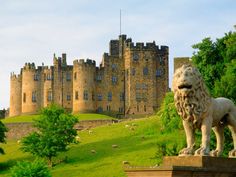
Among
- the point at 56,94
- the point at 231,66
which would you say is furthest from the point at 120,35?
the point at 231,66

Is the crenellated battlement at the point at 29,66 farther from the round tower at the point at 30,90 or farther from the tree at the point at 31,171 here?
the tree at the point at 31,171

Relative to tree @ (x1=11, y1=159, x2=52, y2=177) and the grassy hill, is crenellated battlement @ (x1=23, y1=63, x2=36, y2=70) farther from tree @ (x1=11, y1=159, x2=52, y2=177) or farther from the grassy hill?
tree @ (x1=11, y1=159, x2=52, y2=177)

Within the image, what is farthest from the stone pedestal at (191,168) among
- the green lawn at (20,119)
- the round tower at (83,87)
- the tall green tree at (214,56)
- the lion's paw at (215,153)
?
the round tower at (83,87)

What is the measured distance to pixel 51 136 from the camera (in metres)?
65.0

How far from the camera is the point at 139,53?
371 ft

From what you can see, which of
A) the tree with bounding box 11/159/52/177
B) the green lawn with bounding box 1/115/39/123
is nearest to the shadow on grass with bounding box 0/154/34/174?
the tree with bounding box 11/159/52/177

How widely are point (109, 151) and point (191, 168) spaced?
180 feet

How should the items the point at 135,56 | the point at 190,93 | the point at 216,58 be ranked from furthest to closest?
the point at 135,56
the point at 216,58
the point at 190,93

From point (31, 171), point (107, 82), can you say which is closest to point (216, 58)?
point (31, 171)

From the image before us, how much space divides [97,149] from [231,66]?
127ft

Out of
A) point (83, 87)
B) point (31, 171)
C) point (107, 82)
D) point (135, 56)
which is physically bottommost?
point (31, 171)

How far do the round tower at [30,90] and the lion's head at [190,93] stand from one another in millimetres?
101355

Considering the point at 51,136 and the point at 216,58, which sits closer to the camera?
the point at 216,58

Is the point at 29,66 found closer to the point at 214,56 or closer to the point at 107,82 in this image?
the point at 107,82
